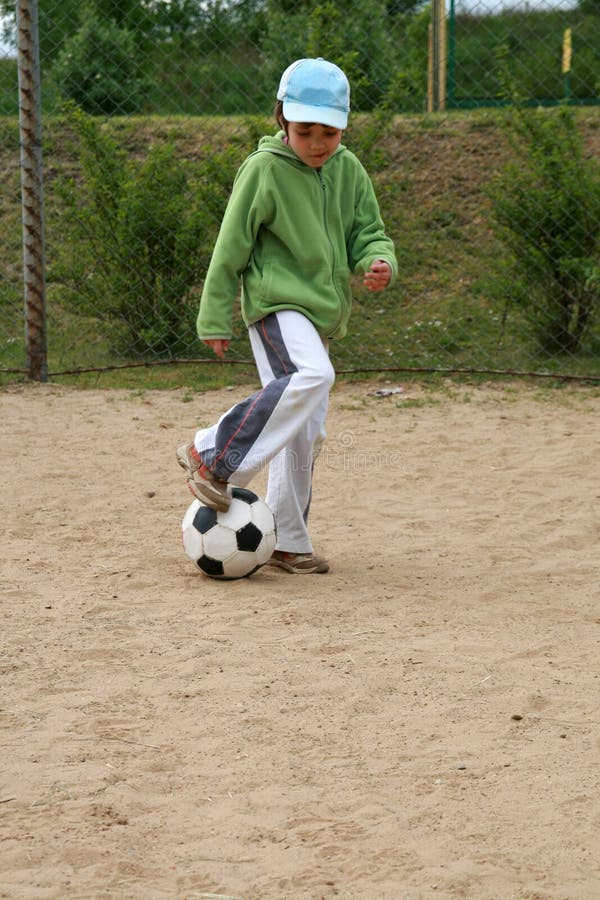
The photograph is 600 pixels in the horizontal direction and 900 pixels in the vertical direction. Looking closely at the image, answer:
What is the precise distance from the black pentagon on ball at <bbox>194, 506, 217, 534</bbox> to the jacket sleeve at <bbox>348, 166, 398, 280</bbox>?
105 cm

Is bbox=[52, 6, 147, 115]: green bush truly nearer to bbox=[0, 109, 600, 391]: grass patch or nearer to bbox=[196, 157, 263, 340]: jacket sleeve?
bbox=[0, 109, 600, 391]: grass patch

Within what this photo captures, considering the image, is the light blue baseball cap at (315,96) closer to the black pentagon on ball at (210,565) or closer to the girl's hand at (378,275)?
the girl's hand at (378,275)

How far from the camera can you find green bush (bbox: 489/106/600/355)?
8367mm

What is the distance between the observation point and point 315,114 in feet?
13.6

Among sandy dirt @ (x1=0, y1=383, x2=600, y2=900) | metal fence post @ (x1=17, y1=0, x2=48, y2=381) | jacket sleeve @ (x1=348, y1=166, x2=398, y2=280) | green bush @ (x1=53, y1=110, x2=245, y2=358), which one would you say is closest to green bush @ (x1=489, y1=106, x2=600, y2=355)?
green bush @ (x1=53, y1=110, x2=245, y2=358)

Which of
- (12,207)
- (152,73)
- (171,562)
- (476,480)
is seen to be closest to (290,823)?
(171,562)

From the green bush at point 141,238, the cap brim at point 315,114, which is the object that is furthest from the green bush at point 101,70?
the cap brim at point 315,114

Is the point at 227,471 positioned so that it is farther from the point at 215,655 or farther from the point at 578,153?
the point at 578,153

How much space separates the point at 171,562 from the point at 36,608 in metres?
0.74

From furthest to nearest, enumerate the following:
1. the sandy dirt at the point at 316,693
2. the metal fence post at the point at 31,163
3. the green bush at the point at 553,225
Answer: the green bush at the point at 553,225 → the metal fence post at the point at 31,163 → the sandy dirt at the point at 316,693

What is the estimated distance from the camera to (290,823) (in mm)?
2650

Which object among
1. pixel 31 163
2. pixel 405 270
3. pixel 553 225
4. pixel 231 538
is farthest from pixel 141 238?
pixel 231 538

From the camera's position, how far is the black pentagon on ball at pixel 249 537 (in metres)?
4.38

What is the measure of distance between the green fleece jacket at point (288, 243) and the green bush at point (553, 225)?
411 cm
